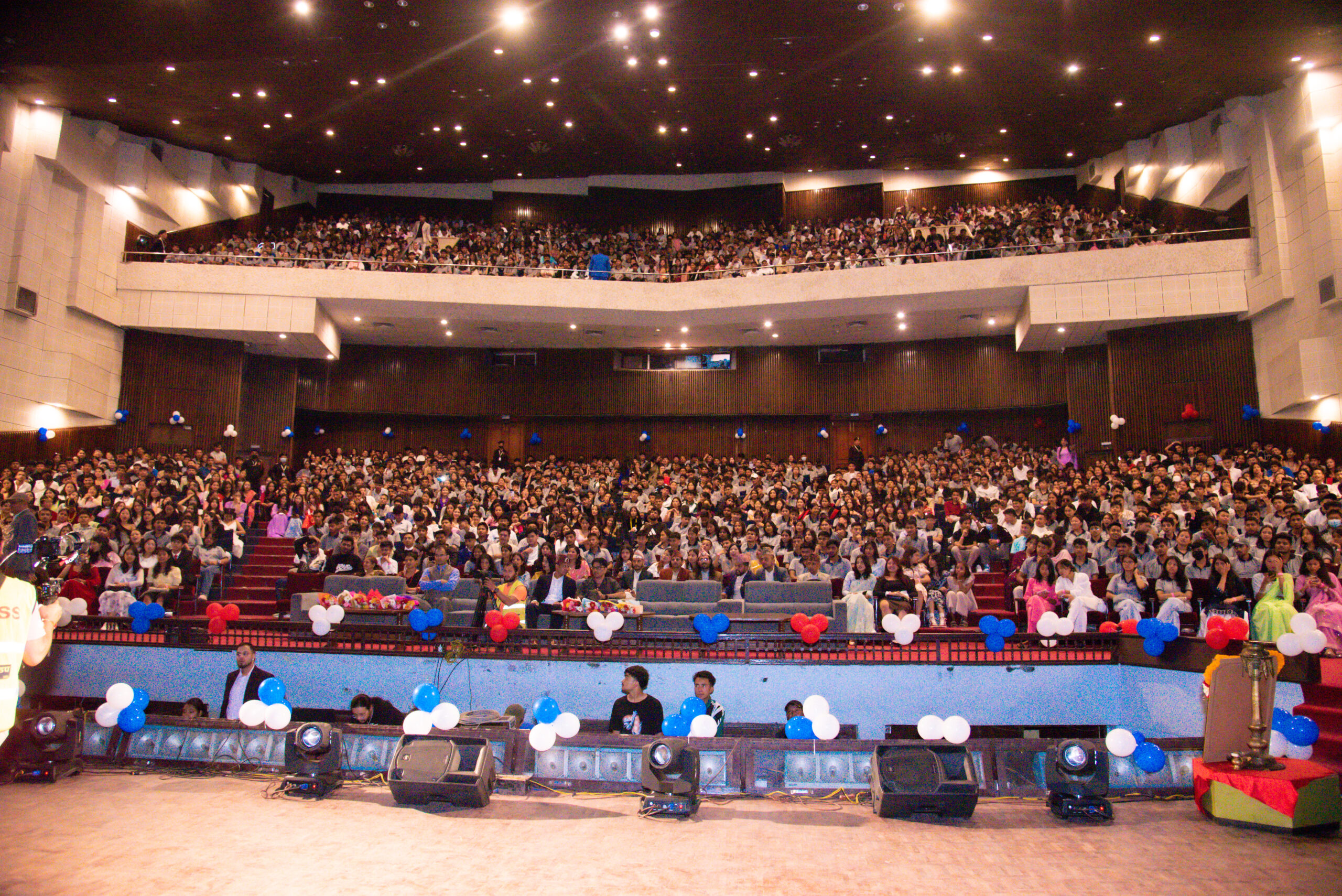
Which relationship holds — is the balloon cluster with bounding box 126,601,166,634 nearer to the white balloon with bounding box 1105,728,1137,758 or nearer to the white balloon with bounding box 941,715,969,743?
the white balloon with bounding box 941,715,969,743

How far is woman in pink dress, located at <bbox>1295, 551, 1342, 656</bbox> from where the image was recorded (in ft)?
20.1

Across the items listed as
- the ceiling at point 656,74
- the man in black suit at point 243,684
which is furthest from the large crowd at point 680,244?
the man in black suit at point 243,684

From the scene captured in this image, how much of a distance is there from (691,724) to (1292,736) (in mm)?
3553

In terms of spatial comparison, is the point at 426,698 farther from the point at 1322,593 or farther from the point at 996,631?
the point at 1322,593

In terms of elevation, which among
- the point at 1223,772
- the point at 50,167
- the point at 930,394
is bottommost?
the point at 1223,772

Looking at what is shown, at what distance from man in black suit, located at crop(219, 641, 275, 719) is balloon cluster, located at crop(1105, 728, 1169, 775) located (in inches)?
227

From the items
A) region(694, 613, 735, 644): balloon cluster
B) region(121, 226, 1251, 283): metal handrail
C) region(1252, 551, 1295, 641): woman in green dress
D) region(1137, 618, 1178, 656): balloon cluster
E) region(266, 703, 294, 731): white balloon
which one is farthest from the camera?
region(121, 226, 1251, 283): metal handrail

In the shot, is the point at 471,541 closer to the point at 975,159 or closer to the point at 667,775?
the point at 667,775

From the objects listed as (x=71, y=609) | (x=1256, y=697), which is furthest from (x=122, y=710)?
(x=1256, y=697)

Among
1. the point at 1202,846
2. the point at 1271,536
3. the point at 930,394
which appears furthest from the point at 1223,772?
the point at 930,394

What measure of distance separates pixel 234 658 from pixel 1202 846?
775 centimetres

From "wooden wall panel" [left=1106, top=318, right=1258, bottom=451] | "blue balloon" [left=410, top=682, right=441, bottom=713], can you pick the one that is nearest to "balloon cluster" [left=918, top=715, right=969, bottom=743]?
"blue balloon" [left=410, top=682, right=441, bottom=713]

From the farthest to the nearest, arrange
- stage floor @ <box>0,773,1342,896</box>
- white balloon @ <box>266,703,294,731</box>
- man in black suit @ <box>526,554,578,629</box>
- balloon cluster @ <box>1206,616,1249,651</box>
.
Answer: man in black suit @ <box>526,554,578,629</box> < balloon cluster @ <box>1206,616,1249,651</box> < white balloon @ <box>266,703,294,731</box> < stage floor @ <box>0,773,1342,896</box>

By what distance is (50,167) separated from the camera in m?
14.5
